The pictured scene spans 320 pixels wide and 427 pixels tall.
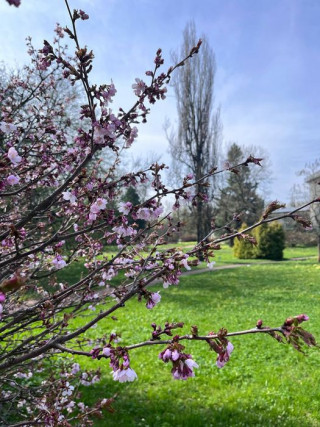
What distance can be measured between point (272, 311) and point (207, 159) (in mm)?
14286

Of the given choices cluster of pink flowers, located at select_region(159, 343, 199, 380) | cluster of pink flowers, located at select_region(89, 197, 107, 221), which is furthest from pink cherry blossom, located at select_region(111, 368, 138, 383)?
cluster of pink flowers, located at select_region(89, 197, 107, 221)

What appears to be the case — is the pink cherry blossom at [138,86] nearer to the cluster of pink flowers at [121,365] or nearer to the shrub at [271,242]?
the cluster of pink flowers at [121,365]

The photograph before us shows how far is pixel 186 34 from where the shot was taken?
2080 centimetres

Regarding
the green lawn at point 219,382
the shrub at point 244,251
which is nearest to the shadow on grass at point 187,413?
the green lawn at point 219,382

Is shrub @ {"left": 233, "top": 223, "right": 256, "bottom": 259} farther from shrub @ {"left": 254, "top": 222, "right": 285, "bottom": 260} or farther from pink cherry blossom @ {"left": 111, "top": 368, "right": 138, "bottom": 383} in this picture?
pink cherry blossom @ {"left": 111, "top": 368, "right": 138, "bottom": 383}

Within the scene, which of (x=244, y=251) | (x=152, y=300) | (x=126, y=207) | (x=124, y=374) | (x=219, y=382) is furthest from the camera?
(x=244, y=251)

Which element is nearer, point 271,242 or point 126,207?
point 126,207

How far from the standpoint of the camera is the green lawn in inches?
153

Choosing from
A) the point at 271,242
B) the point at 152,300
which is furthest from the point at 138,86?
the point at 271,242

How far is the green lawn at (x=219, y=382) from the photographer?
153 inches

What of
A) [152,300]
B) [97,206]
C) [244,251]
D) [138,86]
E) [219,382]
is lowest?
[219,382]

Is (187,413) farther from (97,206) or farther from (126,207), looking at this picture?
(97,206)

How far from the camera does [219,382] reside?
15.6 feet

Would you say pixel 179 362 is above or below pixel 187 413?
above
